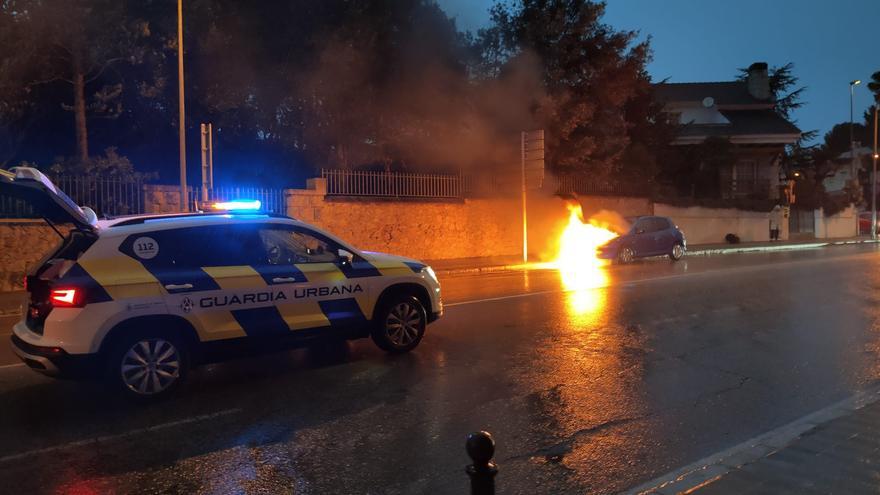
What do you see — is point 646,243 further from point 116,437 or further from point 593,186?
point 116,437

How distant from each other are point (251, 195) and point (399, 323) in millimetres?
10215

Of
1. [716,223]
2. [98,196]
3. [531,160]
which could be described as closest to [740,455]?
[98,196]

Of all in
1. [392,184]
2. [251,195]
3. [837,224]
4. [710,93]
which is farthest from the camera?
[710,93]

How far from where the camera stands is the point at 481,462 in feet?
7.50

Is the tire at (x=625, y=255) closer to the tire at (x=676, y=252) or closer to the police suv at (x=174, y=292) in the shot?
the tire at (x=676, y=252)

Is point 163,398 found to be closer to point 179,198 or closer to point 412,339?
point 412,339

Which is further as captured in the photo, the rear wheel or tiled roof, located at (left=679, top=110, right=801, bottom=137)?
tiled roof, located at (left=679, top=110, right=801, bottom=137)

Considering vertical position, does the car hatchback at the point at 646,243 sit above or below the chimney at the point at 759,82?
below

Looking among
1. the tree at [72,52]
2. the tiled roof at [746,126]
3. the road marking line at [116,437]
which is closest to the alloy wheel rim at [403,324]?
the road marking line at [116,437]

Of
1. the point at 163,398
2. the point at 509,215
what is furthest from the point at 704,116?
the point at 163,398

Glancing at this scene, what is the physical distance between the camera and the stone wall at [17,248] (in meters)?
12.5

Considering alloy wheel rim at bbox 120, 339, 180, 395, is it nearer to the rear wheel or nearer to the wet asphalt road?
the wet asphalt road

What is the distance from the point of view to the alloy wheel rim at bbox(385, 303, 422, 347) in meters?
6.58

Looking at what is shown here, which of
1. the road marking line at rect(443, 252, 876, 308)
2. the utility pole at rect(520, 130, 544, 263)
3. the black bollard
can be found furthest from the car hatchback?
the black bollard
